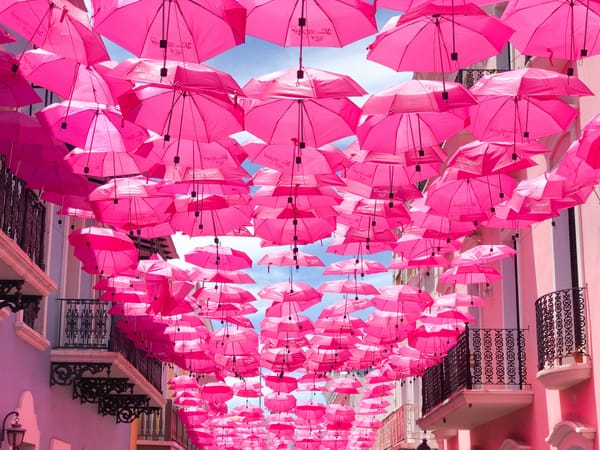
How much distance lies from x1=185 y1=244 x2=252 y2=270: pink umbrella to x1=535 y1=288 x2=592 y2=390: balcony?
5.27 metres

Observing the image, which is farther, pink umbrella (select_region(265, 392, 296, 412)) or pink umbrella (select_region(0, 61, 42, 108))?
pink umbrella (select_region(265, 392, 296, 412))

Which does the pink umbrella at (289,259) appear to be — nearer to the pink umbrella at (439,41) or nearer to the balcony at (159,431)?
the pink umbrella at (439,41)

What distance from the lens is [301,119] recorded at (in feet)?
35.5

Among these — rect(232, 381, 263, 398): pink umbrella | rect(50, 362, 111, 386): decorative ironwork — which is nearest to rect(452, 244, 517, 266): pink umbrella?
rect(50, 362, 111, 386): decorative ironwork

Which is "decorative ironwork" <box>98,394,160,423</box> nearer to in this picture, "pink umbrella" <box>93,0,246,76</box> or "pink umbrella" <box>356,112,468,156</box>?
"pink umbrella" <box>356,112,468,156</box>

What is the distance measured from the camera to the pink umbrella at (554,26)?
9.30 m

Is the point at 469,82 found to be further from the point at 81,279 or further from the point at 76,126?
the point at 76,126

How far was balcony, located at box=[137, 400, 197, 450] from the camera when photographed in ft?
140

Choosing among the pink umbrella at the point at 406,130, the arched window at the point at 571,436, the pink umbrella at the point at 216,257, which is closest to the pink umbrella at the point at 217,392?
the pink umbrella at the point at 216,257

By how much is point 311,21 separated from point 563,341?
8.91m

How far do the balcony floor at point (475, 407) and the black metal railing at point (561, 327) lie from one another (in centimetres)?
336

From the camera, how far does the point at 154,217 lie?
14.0m

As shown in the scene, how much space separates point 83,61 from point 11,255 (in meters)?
4.58

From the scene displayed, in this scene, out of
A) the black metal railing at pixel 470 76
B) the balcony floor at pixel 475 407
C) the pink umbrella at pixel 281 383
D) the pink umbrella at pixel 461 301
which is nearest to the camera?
the pink umbrella at pixel 461 301
